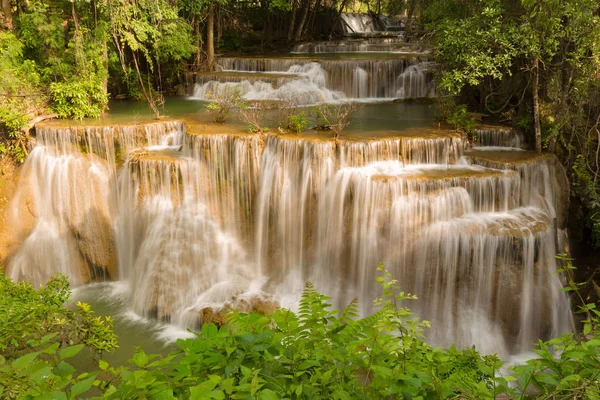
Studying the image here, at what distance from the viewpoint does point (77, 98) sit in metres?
12.0

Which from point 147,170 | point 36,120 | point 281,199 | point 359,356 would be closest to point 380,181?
point 281,199

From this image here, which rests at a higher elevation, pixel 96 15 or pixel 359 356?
pixel 96 15

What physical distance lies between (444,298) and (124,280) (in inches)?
281

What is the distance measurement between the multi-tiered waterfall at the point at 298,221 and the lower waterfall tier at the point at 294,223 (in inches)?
1.1

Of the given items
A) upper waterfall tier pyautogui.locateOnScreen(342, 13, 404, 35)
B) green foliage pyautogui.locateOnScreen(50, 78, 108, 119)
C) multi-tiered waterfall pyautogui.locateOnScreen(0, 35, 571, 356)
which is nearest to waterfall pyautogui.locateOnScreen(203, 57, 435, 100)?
green foliage pyautogui.locateOnScreen(50, 78, 108, 119)

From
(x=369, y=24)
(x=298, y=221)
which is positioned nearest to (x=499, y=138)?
(x=298, y=221)

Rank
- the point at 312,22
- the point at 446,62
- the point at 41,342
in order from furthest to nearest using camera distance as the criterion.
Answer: the point at 312,22 → the point at 446,62 → the point at 41,342

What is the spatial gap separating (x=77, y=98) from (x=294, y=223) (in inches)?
270

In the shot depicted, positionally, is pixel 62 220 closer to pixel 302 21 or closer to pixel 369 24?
pixel 302 21

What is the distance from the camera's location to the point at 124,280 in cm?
1075

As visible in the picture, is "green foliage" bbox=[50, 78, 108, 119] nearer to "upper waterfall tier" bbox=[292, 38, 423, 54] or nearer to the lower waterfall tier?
the lower waterfall tier

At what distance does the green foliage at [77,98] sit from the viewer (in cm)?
1180

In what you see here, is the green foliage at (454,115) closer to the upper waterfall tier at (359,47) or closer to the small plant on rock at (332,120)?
the small plant on rock at (332,120)

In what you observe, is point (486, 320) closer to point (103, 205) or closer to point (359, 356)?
point (359, 356)
